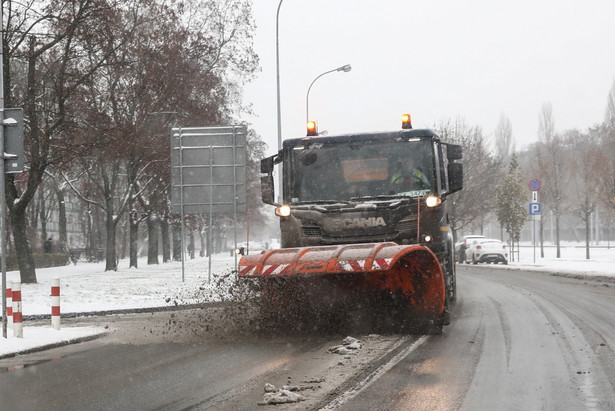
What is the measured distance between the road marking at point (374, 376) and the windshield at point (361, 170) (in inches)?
94.8

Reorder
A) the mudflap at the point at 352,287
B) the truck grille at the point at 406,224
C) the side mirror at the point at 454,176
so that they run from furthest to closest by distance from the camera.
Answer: the side mirror at the point at 454,176 → the truck grille at the point at 406,224 → the mudflap at the point at 352,287

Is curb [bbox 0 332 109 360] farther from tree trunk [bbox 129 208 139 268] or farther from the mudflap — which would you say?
tree trunk [bbox 129 208 139 268]

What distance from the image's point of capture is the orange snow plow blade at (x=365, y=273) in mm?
8906

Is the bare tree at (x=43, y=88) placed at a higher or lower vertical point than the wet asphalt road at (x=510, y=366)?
higher

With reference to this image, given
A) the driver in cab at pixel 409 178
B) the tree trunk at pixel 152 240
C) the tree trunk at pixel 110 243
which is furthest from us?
the tree trunk at pixel 152 240

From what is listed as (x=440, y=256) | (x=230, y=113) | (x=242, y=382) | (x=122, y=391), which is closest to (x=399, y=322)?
(x=440, y=256)

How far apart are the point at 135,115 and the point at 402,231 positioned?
24721 mm

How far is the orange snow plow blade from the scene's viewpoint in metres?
8.91

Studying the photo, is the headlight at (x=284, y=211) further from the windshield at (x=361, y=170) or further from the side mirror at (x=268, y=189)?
the side mirror at (x=268, y=189)

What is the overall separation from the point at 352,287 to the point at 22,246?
16.3 m

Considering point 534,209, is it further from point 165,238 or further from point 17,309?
point 17,309

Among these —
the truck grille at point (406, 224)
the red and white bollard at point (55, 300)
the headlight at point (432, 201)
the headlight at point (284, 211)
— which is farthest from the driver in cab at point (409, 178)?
the red and white bollard at point (55, 300)

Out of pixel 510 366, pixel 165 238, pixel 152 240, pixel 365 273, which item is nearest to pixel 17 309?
pixel 365 273

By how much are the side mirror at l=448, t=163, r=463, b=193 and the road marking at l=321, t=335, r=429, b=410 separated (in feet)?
8.46
